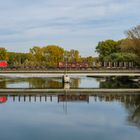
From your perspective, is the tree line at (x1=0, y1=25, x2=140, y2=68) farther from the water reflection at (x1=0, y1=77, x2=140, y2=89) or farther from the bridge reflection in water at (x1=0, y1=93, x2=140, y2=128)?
the bridge reflection in water at (x1=0, y1=93, x2=140, y2=128)

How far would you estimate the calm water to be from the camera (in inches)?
1040

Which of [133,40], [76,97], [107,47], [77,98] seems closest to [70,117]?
[77,98]

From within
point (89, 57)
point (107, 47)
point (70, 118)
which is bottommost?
point (70, 118)

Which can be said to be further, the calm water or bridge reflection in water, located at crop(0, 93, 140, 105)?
bridge reflection in water, located at crop(0, 93, 140, 105)

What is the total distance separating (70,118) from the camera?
33.5 metres

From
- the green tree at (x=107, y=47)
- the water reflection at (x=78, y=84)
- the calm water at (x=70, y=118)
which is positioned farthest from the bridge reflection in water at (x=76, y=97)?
the green tree at (x=107, y=47)

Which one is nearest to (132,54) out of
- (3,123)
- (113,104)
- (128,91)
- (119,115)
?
(128,91)

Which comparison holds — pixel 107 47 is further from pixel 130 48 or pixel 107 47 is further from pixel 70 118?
pixel 70 118

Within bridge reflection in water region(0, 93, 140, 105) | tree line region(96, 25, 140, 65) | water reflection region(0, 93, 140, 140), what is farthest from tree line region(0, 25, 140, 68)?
water reflection region(0, 93, 140, 140)

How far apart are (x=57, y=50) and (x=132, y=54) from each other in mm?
50794

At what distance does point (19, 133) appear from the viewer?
2686cm

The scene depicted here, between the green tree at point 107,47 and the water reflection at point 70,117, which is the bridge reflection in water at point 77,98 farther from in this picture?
the green tree at point 107,47

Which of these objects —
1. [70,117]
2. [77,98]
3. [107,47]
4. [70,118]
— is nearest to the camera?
[70,118]

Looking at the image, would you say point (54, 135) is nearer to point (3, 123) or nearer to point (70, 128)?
point (70, 128)
